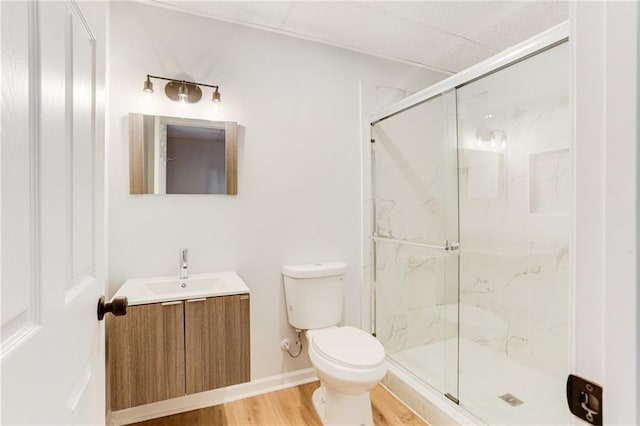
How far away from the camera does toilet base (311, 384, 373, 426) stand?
1640mm

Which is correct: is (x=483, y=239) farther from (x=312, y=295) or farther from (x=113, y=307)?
(x=113, y=307)

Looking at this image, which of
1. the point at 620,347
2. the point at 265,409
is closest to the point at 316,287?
the point at 265,409

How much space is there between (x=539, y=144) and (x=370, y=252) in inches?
50.7

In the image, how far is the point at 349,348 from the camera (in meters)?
1.66

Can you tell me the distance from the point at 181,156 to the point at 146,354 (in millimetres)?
1098

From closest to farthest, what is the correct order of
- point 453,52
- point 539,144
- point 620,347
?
point 620,347
point 539,144
point 453,52

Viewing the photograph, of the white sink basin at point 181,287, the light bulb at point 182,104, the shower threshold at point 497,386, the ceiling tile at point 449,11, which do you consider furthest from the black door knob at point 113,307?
the ceiling tile at point 449,11

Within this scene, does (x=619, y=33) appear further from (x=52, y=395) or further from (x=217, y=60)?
(x=217, y=60)

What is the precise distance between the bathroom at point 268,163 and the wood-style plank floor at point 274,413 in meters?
0.09

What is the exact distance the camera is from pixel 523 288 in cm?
186

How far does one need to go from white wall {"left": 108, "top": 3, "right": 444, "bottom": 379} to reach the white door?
1177 mm

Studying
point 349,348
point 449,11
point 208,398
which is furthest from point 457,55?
point 208,398

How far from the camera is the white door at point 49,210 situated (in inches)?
14.6

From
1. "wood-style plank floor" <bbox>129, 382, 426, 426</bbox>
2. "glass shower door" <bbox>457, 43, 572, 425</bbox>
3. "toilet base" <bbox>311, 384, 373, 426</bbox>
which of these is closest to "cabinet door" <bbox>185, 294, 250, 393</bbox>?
"wood-style plank floor" <bbox>129, 382, 426, 426</bbox>
